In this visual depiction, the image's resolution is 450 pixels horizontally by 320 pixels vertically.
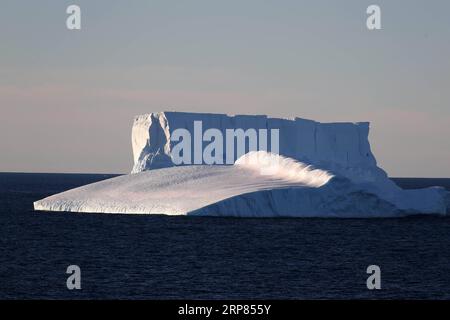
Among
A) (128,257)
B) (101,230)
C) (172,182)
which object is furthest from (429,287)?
(172,182)

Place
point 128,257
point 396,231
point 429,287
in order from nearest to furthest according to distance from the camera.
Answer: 1. point 429,287
2. point 128,257
3. point 396,231

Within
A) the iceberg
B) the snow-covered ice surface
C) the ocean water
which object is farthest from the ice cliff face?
the ocean water

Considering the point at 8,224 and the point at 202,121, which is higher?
the point at 202,121

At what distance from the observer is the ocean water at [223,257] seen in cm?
2706

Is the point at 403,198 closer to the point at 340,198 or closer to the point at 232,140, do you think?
the point at 340,198

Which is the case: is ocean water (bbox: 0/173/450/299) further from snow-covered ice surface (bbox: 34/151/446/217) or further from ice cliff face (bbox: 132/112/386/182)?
ice cliff face (bbox: 132/112/386/182)

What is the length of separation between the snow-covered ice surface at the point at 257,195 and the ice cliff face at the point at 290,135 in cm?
1754

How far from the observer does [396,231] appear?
47156mm

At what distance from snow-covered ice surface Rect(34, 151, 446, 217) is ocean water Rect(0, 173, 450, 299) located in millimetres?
862
